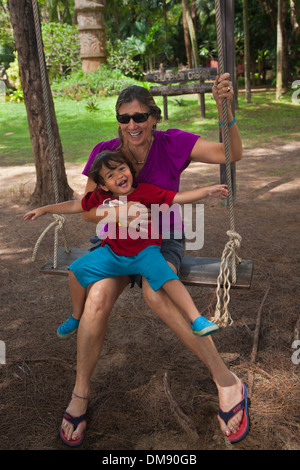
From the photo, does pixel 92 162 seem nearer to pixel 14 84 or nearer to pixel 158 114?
pixel 158 114

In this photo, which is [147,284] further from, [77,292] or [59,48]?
[59,48]

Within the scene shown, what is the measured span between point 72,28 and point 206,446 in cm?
1785

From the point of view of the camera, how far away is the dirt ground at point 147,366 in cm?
215

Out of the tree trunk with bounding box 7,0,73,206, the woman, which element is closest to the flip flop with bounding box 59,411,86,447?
the woman

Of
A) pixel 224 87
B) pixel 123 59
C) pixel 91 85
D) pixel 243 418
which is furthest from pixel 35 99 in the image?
pixel 123 59

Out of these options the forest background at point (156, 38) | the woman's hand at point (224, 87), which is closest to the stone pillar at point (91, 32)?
the forest background at point (156, 38)

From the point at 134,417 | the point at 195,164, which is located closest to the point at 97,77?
the point at 195,164

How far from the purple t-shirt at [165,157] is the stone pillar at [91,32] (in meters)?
14.4

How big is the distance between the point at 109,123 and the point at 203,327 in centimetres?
1096

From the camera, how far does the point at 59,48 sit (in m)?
16.7

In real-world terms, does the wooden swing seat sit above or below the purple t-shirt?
below

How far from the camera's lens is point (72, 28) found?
1719cm

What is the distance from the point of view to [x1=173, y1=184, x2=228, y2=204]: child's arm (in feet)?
7.79

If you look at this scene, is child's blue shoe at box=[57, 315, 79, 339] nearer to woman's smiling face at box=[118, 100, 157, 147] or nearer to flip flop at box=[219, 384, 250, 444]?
flip flop at box=[219, 384, 250, 444]
